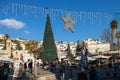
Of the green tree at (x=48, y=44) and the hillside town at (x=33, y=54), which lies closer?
the hillside town at (x=33, y=54)

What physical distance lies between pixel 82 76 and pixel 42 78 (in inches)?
461

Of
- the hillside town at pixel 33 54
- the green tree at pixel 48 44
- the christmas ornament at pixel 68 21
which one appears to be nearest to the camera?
Answer: the christmas ornament at pixel 68 21

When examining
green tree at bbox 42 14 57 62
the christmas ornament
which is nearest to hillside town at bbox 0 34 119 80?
green tree at bbox 42 14 57 62

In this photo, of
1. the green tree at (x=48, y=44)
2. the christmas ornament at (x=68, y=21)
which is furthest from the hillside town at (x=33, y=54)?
the christmas ornament at (x=68, y=21)

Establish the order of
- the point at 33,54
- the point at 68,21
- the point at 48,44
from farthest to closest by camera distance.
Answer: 1. the point at 48,44
2. the point at 33,54
3. the point at 68,21

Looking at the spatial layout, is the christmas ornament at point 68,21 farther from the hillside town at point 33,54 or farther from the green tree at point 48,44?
the green tree at point 48,44

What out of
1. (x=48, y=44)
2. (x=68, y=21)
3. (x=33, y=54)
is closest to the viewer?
(x=68, y=21)

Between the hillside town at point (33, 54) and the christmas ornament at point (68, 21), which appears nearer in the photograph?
the christmas ornament at point (68, 21)

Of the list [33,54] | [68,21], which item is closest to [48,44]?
[33,54]

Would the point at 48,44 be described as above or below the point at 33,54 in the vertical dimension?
above

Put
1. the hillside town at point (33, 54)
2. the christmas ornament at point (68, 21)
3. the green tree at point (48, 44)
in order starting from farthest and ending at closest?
the green tree at point (48, 44)
the hillside town at point (33, 54)
the christmas ornament at point (68, 21)

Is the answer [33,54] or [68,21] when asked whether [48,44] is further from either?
[68,21]

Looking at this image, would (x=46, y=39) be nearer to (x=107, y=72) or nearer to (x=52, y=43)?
(x=52, y=43)

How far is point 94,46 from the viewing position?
12050 centimetres
